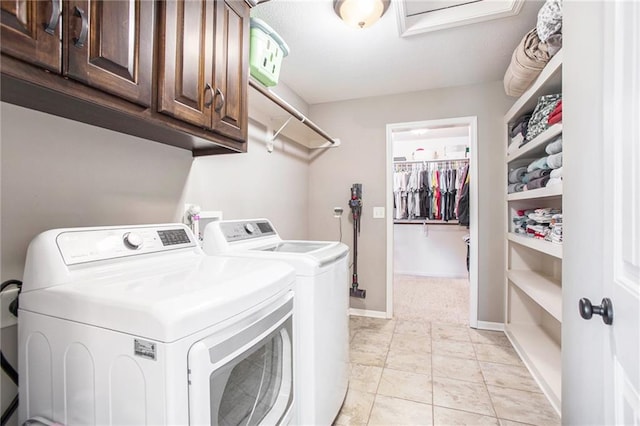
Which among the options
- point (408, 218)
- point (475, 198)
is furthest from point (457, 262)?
point (475, 198)

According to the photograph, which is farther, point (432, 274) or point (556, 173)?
point (432, 274)

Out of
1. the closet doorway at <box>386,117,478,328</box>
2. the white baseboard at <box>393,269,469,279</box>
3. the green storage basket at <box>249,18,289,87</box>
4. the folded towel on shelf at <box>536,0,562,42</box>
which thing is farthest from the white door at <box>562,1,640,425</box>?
the white baseboard at <box>393,269,469,279</box>

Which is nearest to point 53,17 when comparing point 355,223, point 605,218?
point 605,218

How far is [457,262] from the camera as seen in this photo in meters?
4.76

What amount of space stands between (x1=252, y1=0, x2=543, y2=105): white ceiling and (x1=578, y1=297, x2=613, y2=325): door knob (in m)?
1.74

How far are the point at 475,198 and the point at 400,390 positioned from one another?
187 cm

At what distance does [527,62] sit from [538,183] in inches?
31.3

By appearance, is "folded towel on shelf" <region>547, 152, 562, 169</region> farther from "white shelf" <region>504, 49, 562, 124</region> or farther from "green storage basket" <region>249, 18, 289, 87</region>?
"green storage basket" <region>249, 18, 289, 87</region>

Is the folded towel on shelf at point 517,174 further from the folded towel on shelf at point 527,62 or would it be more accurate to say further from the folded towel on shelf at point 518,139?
the folded towel on shelf at point 527,62

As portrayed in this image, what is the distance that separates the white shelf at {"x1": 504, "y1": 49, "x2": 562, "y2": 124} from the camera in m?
1.57

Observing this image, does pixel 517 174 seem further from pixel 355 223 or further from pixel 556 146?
pixel 355 223

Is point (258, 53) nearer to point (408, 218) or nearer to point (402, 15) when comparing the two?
point (402, 15)

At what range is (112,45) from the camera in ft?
2.50

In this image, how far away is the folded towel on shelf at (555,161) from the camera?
1.64 meters
